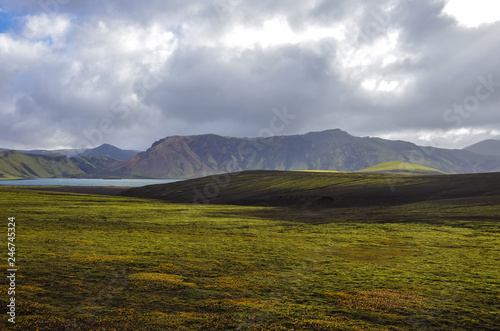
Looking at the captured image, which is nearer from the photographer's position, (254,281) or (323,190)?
(254,281)

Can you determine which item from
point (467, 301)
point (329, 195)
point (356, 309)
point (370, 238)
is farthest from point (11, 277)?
point (329, 195)

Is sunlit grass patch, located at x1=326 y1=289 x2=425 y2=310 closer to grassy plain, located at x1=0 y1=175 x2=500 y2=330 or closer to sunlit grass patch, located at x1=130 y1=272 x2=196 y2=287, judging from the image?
grassy plain, located at x1=0 y1=175 x2=500 y2=330

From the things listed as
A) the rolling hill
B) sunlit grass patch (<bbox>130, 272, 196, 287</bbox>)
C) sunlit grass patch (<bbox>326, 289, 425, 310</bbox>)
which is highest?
the rolling hill

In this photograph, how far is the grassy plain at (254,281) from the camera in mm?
14711

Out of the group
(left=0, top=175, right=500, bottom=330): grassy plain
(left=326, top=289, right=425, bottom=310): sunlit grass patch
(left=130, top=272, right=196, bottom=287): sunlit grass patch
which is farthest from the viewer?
(left=130, top=272, right=196, bottom=287): sunlit grass patch

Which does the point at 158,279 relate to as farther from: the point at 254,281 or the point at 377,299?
the point at 377,299

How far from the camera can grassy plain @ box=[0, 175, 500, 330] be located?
48.3ft

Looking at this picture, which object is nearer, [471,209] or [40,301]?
[40,301]

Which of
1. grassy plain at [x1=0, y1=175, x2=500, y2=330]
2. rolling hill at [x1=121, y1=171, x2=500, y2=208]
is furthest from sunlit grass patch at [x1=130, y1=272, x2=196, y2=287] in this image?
rolling hill at [x1=121, y1=171, x2=500, y2=208]

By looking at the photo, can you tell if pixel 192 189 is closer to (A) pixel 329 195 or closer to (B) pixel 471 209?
(A) pixel 329 195

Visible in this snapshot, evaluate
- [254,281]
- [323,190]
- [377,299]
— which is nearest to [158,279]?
[254,281]

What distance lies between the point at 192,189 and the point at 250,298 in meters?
124

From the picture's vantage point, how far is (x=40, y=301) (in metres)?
16.3

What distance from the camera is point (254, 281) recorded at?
68.4 feet
